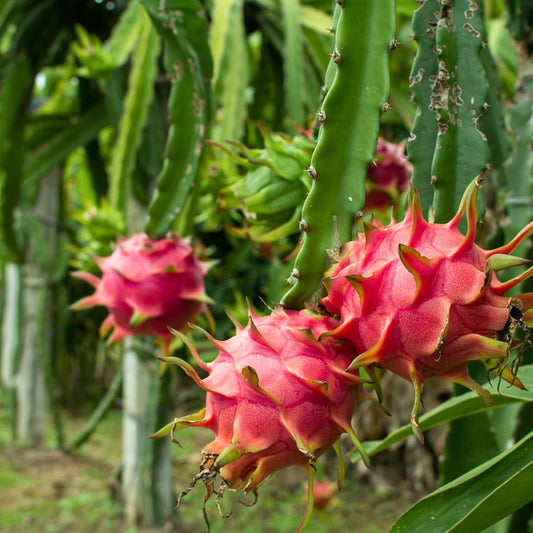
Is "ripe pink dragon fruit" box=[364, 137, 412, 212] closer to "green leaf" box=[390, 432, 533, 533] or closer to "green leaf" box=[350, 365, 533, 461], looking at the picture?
"green leaf" box=[350, 365, 533, 461]

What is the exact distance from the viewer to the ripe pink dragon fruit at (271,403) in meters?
0.49

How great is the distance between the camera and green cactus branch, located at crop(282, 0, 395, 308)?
0.59m

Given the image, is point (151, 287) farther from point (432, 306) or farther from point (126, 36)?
point (126, 36)

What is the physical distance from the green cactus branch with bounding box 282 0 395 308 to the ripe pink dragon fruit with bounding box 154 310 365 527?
7 cm

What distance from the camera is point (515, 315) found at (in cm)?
49

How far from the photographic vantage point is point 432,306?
0.48 metres

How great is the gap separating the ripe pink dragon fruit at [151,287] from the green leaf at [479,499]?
1.48ft

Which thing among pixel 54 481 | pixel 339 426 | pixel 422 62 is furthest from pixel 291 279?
pixel 54 481

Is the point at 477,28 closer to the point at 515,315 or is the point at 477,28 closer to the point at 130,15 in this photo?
the point at 515,315

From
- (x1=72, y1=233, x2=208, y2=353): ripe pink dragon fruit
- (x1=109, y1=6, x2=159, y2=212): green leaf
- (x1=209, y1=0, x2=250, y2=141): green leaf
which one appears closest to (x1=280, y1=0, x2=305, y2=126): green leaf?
(x1=209, y1=0, x2=250, y2=141): green leaf

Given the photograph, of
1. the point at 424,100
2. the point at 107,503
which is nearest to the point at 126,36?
the point at 424,100

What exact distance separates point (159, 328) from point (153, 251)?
0.38 feet

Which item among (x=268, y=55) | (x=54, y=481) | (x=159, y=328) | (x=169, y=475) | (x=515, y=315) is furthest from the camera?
(x=54, y=481)

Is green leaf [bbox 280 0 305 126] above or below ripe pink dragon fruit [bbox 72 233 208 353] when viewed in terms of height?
above
